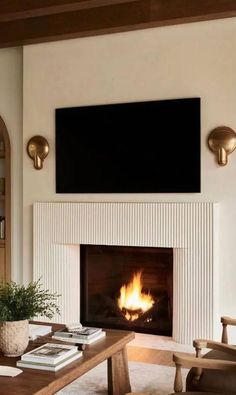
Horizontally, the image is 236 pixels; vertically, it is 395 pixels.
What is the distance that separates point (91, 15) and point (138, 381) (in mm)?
3092

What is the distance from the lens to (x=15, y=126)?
534 cm

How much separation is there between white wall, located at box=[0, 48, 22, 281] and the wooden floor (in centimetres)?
168

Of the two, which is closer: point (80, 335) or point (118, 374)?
point (80, 335)

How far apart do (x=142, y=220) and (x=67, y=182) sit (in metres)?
0.84

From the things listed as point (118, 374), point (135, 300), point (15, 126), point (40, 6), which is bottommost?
point (118, 374)

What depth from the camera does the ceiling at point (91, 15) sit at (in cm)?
402

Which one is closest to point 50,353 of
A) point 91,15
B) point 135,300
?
point 135,300

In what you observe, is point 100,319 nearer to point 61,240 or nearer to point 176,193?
point 61,240

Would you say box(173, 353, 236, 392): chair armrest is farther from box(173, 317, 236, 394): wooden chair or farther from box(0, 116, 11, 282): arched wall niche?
box(0, 116, 11, 282): arched wall niche

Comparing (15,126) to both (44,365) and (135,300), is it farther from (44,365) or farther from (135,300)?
(44,365)

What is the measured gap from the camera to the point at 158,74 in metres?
4.46

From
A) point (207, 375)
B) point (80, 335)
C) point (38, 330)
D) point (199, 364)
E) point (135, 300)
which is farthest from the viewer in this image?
point (135, 300)

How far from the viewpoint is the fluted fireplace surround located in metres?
4.26

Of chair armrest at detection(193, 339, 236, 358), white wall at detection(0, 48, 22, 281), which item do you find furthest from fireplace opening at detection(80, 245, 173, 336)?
chair armrest at detection(193, 339, 236, 358)
